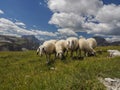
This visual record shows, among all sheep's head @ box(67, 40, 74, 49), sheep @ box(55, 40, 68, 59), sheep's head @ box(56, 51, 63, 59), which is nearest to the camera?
sheep's head @ box(56, 51, 63, 59)

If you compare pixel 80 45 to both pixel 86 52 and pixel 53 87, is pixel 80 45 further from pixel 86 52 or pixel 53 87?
pixel 53 87

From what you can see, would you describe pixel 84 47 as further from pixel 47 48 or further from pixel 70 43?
pixel 47 48

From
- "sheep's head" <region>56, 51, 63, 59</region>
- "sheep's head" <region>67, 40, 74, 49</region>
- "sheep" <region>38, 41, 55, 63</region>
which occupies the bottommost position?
"sheep's head" <region>56, 51, 63, 59</region>

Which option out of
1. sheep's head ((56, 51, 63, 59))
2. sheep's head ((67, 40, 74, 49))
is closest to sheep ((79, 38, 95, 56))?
sheep's head ((67, 40, 74, 49))

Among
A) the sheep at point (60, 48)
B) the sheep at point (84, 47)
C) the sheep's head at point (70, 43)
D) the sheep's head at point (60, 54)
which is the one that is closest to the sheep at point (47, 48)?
the sheep at point (60, 48)

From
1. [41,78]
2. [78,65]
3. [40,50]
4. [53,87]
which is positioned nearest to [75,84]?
[53,87]

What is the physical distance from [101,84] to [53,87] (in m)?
2.89

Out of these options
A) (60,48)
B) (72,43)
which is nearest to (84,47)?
(72,43)

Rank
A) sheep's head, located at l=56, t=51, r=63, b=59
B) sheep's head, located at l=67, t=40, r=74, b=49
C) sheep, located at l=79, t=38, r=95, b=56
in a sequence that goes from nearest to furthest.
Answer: sheep's head, located at l=56, t=51, r=63, b=59 → sheep's head, located at l=67, t=40, r=74, b=49 → sheep, located at l=79, t=38, r=95, b=56

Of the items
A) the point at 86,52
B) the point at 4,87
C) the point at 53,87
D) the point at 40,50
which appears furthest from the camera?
the point at 86,52

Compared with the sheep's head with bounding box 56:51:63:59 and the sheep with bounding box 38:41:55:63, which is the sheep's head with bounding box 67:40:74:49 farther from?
the sheep with bounding box 38:41:55:63

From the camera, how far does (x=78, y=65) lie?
1830cm

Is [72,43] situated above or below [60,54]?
above

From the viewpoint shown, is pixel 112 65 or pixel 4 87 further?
pixel 112 65
